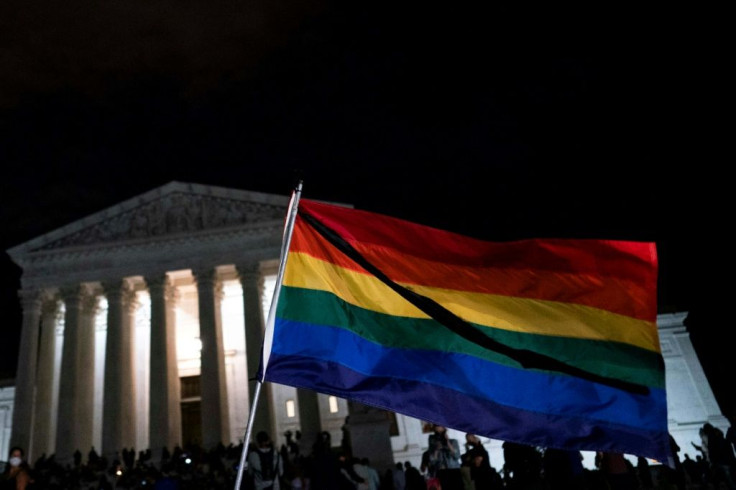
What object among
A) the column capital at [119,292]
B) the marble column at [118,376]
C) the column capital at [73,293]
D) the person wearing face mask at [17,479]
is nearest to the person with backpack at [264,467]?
the person wearing face mask at [17,479]

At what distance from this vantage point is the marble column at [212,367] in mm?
29594

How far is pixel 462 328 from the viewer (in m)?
5.26

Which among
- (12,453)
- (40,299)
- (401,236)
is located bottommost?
(12,453)

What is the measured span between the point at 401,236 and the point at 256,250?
95.9 ft

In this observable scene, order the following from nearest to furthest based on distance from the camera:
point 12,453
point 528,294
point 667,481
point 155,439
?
point 528,294 → point 12,453 → point 667,481 → point 155,439

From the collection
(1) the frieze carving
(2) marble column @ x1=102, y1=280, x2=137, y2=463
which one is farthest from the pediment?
(2) marble column @ x1=102, y1=280, x2=137, y2=463

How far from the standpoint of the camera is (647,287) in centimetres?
566

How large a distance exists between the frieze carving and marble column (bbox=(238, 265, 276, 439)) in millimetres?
3706

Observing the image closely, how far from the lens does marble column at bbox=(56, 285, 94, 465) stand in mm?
30553

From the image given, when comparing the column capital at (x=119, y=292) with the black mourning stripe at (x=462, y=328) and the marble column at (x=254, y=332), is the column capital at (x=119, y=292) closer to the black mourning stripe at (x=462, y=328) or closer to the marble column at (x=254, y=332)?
the marble column at (x=254, y=332)

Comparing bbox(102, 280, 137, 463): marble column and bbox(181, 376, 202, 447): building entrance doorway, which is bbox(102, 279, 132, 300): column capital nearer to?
bbox(102, 280, 137, 463): marble column

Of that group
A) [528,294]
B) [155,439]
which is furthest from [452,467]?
[155,439]

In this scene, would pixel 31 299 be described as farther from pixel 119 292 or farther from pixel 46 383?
pixel 119 292

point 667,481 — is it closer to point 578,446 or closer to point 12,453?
point 578,446
